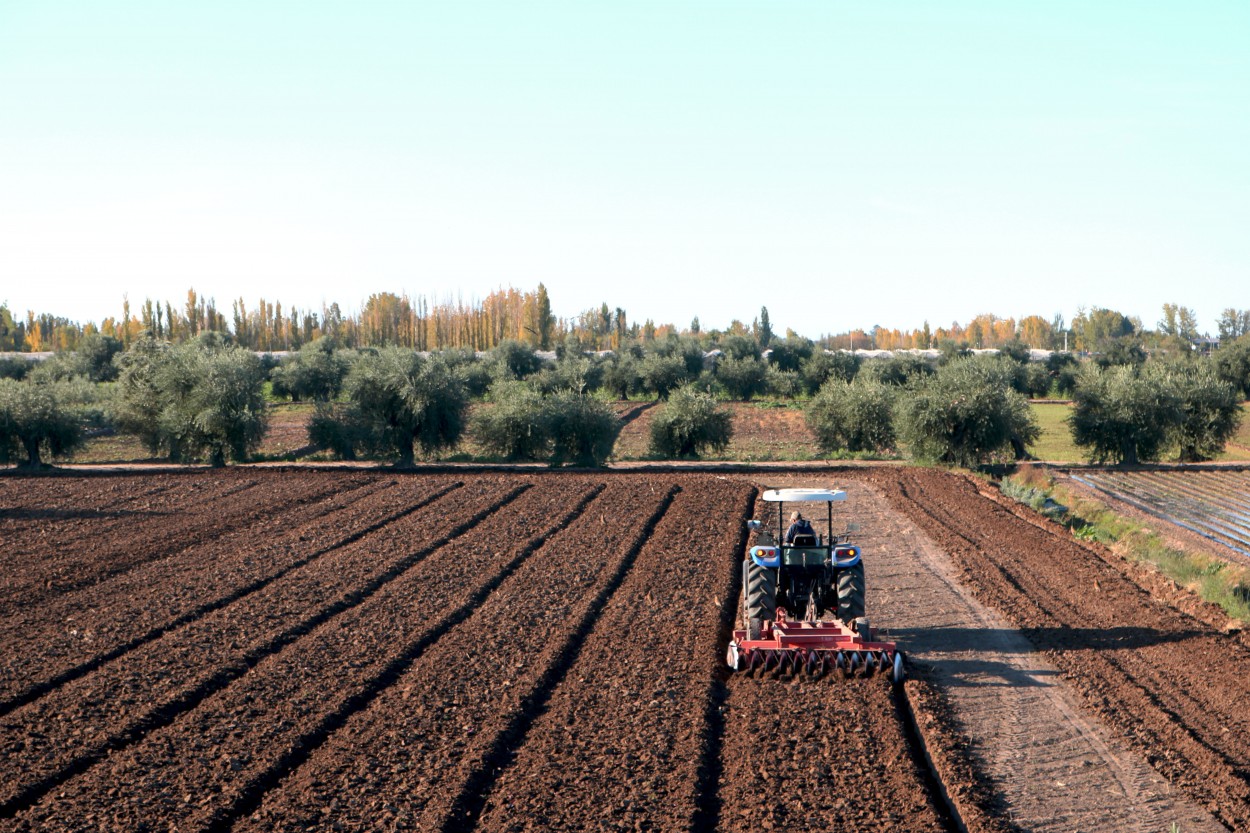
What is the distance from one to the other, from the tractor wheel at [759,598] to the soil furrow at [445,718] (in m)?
2.41

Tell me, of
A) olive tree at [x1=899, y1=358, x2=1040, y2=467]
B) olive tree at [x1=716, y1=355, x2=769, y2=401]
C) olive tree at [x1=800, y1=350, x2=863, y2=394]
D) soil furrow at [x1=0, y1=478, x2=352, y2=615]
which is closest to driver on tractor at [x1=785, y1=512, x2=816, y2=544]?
soil furrow at [x1=0, y1=478, x2=352, y2=615]

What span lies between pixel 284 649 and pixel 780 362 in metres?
88.5

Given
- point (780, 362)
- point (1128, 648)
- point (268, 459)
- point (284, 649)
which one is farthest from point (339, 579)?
point (780, 362)

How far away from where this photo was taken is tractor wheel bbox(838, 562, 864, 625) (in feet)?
39.8

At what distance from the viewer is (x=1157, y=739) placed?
9.82m

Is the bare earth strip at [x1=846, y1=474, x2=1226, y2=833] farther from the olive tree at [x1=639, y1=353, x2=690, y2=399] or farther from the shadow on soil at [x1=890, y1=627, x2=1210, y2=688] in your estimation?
the olive tree at [x1=639, y1=353, x2=690, y2=399]

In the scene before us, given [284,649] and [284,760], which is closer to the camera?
[284,760]

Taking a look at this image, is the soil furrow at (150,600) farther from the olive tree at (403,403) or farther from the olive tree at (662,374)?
the olive tree at (662,374)

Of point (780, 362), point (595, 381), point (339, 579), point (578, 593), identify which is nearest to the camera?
point (578, 593)

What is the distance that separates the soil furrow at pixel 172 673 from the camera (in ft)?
31.6

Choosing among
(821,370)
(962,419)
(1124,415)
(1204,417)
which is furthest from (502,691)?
(821,370)

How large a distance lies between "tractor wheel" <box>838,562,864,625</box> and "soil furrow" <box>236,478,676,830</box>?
3496 millimetres

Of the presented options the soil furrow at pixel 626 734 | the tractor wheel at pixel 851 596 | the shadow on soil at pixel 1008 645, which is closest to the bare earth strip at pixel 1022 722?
the shadow on soil at pixel 1008 645

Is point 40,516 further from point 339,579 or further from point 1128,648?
point 1128,648
